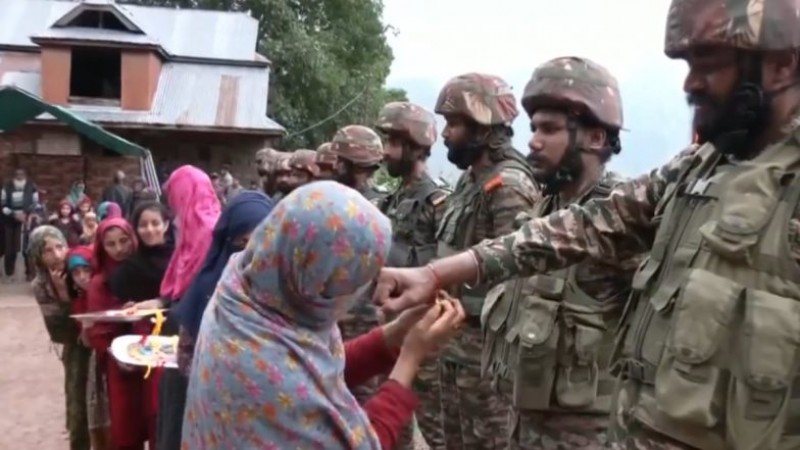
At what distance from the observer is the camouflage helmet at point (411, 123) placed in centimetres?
574

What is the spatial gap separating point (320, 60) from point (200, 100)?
605 centimetres

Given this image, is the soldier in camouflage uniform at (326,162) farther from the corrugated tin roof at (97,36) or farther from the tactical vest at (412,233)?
the corrugated tin roof at (97,36)

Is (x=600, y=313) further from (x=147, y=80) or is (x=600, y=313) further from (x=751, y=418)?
(x=147, y=80)

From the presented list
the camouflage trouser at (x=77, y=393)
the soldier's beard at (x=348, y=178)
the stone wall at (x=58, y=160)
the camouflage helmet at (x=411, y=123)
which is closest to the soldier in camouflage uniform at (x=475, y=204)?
the camouflage helmet at (x=411, y=123)

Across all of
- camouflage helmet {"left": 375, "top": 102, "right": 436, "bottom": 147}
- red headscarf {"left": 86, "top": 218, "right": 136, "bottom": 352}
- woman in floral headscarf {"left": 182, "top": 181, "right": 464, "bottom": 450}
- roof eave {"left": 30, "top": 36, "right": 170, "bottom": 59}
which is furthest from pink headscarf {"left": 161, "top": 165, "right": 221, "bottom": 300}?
roof eave {"left": 30, "top": 36, "right": 170, "bottom": 59}

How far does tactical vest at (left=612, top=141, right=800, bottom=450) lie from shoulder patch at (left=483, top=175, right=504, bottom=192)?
183cm

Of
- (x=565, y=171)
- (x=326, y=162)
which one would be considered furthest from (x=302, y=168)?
(x=565, y=171)

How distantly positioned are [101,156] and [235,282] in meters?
19.1

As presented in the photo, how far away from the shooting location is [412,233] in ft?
18.2

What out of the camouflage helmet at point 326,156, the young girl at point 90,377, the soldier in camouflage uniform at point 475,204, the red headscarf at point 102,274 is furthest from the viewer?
the camouflage helmet at point 326,156

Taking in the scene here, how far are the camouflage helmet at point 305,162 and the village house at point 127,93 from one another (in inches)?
532

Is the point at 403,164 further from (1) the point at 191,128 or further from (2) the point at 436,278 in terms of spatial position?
(1) the point at 191,128

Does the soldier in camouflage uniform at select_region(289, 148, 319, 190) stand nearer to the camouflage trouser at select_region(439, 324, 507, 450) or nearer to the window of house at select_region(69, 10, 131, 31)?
the camouflage trouser at select_region(439, 324, 507, 450)

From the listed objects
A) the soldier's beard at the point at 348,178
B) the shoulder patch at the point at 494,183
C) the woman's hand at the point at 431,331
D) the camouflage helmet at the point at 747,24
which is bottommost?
the soldier's beard at the point at 348,178
